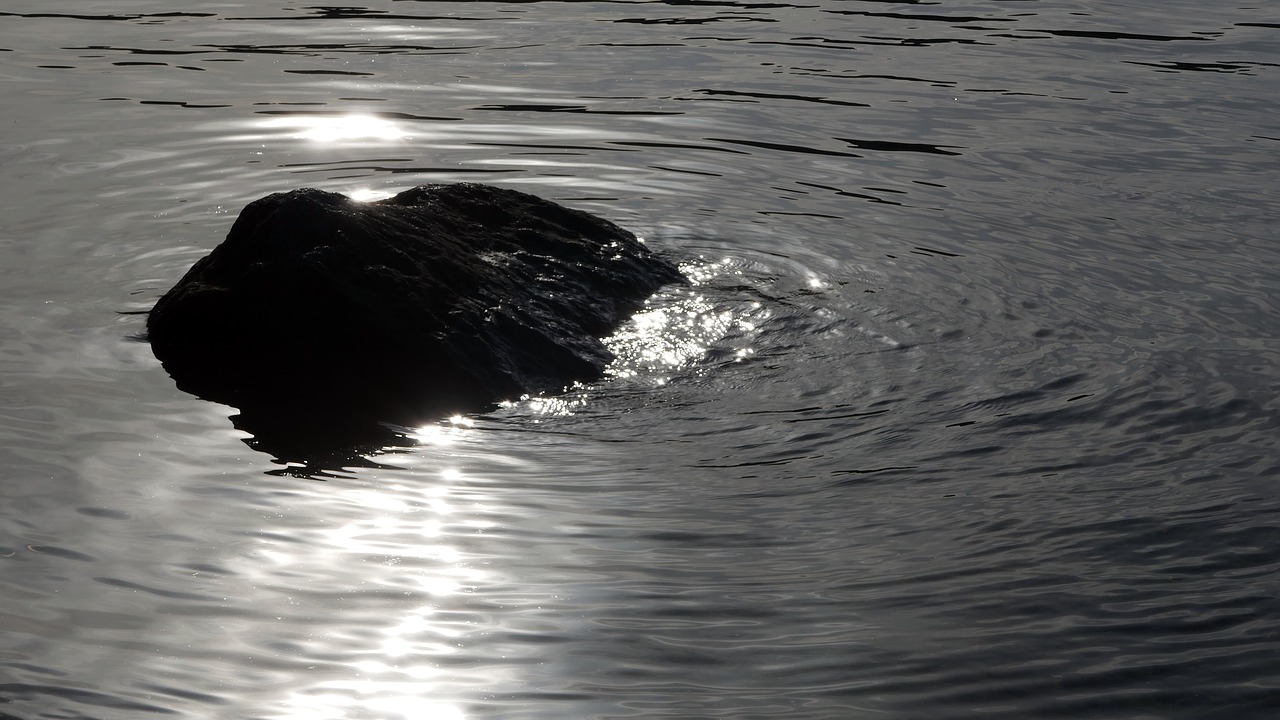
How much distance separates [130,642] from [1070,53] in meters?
14.5

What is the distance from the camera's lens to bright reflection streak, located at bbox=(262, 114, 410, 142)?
Answer: 1242 centimetres

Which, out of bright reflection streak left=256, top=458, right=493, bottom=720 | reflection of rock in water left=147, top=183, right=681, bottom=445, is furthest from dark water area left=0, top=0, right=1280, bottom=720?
reflection of rock in water left=147, top=183, right=681, bottom=445

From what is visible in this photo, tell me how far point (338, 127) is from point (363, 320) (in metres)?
6.55

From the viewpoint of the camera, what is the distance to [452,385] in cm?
659

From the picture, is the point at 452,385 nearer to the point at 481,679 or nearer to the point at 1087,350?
the point at 481,679

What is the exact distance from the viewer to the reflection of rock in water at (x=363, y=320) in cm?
659

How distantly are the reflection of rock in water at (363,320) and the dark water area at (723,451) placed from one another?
261mm

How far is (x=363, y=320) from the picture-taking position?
6.75 metres

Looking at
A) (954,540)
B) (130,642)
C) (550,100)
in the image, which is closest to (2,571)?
(130,642)

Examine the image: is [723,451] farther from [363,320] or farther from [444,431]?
[363,320]

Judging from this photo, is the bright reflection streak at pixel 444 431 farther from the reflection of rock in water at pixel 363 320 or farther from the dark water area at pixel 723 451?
Result: the reflection of rock in water at pixel 363 320

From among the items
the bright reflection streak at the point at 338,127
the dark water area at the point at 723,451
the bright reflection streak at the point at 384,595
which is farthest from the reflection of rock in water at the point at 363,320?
the bright reflection streak at the point at 338,127

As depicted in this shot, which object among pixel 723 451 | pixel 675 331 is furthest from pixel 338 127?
pixel 723 451

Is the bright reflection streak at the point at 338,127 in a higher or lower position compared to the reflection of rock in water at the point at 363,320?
higher
